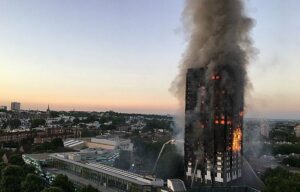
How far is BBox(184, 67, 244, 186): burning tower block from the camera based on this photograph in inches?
1742

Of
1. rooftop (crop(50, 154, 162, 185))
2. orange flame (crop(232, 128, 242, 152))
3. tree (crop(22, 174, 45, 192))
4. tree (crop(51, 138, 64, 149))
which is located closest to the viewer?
tree (crop(22, 174, 45, 192))

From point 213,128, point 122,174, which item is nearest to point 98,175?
point 122,174

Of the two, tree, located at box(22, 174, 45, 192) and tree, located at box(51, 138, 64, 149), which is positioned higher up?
tree, located at box(51, 138, 64, 149)

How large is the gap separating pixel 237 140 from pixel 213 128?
317 cm

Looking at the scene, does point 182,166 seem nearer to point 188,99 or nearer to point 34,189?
point 188,99

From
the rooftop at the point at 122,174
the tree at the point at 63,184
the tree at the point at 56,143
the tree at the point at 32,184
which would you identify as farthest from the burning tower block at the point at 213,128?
the tree at the point at 56,143

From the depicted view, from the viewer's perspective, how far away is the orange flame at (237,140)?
148 ft

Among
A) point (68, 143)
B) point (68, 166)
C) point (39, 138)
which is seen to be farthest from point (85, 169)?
point (39, 138)

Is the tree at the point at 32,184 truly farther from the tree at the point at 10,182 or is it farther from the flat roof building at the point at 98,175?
the flat roof building at the point at 98,175

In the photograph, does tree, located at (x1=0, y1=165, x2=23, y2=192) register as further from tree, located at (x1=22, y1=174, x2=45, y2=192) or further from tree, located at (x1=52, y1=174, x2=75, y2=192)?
tree, located at (x1=52, y1=174, x2=75, y2=192)

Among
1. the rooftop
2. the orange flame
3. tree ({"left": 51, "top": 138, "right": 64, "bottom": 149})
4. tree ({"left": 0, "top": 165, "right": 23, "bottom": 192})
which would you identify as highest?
the orange flame

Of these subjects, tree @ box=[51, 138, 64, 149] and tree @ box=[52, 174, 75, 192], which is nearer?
tree @ box=[52, 174, 75, 192]

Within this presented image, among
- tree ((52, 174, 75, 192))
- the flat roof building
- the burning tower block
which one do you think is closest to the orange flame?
the burning tower block

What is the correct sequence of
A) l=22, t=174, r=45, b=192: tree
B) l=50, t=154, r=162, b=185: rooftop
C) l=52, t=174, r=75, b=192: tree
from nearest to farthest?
l=22, t=174, r=45, b=192: tree
l=52, t=174, r=75, b=192: tree
l=50, t=154, r=162, b=185: rooftop
